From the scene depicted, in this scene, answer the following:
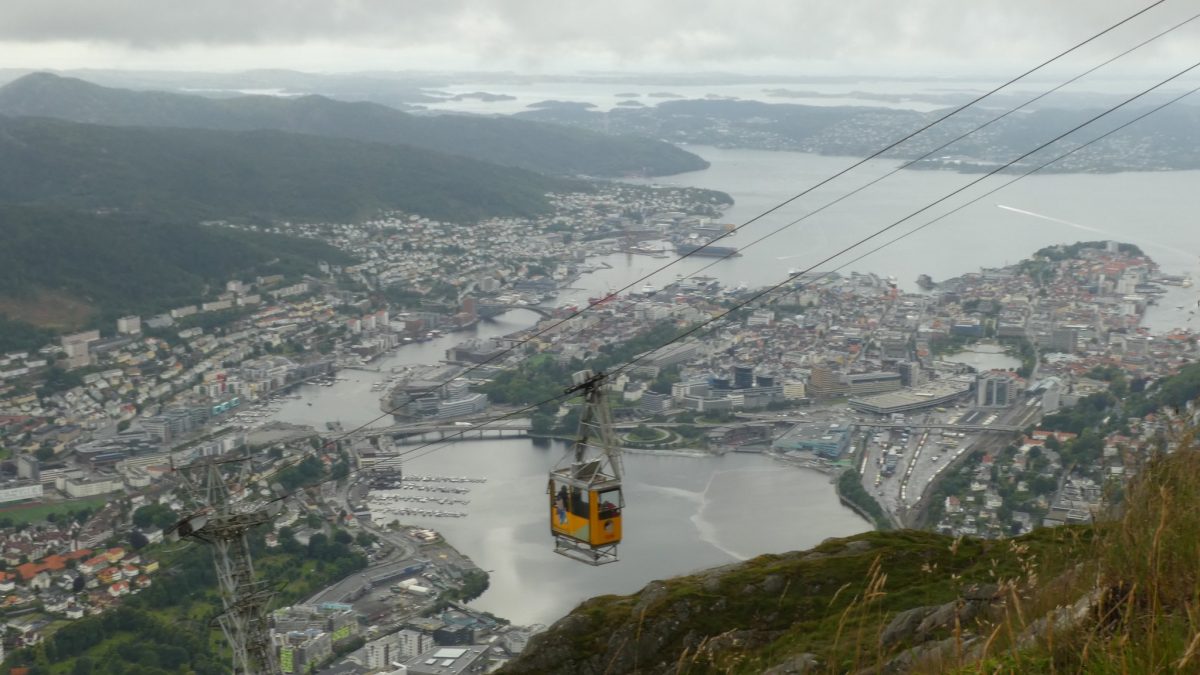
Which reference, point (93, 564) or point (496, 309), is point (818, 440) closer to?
point (93, 564)

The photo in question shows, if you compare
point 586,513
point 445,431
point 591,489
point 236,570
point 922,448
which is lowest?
point 445,431

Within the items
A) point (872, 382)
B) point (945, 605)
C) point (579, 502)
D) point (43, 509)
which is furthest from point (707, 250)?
point (945, 605)

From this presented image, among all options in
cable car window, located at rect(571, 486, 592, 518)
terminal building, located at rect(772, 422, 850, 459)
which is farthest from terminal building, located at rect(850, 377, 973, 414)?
cable car window, located at rect(571, 486, 592, 518)

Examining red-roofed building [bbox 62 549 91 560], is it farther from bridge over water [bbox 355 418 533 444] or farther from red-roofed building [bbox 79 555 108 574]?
bridge over water [bbox 355 418 533 444]

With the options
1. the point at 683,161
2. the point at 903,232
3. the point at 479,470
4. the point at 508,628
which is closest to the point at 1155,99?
the point at 683,161

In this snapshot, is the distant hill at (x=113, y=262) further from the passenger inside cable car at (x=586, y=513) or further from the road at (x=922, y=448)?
the passenger inside cable car at (x=586, y=513)

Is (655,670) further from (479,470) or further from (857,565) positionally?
(479,470)
